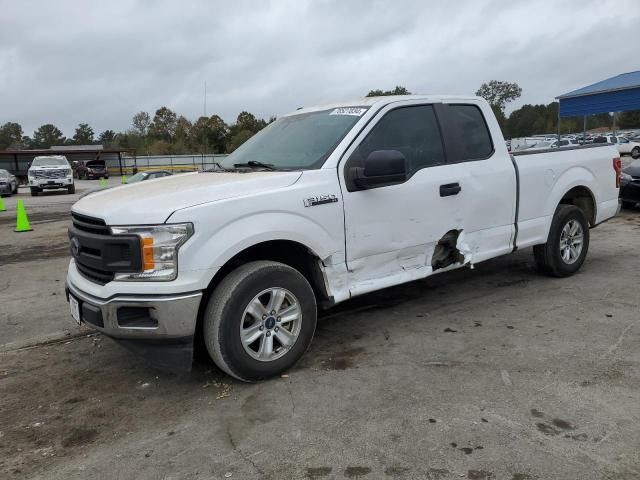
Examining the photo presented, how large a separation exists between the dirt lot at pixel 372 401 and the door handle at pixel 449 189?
1145 mm

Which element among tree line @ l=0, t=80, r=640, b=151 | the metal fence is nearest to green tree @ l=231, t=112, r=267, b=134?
tree line @ l=0, t=80, r=640, b=151

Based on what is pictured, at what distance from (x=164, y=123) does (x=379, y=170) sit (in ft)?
303

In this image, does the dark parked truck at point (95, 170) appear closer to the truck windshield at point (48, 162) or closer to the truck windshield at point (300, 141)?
the truck windshield at point (48, 162)

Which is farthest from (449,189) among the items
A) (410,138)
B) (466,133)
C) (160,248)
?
(160,248)

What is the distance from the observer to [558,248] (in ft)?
19.0

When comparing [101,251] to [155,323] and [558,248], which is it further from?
[558,248]

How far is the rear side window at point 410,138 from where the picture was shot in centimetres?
422

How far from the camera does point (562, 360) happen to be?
383cm

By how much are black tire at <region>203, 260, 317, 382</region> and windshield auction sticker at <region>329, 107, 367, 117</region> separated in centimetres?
149

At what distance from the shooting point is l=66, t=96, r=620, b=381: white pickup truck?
3.26 metres

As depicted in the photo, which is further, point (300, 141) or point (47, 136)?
point (47, 136)

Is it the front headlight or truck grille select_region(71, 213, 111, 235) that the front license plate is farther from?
the front headlight

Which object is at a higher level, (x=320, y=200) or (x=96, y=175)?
(x=96, y=175)

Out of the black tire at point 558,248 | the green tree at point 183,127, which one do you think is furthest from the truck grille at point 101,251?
the green tree at point 183,127
